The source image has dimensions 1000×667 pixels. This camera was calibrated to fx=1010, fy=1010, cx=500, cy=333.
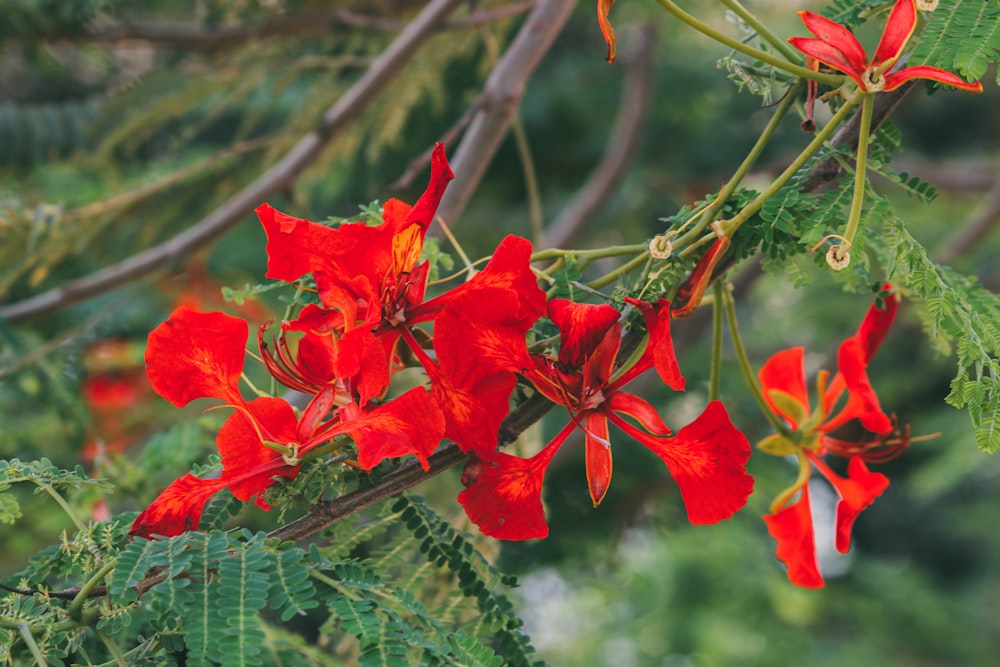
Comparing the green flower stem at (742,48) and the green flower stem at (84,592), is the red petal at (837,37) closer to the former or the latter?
the green flower stem at (742,48)

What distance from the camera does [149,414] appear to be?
7.79 ft

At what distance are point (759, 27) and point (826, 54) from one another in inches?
2.7

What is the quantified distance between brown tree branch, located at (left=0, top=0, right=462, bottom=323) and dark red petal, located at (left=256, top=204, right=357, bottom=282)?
0.98 m

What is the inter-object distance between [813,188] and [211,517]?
48 cm

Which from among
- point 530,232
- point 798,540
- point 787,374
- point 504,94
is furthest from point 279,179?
point 530,232

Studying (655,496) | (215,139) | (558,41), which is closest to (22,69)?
(215,139)

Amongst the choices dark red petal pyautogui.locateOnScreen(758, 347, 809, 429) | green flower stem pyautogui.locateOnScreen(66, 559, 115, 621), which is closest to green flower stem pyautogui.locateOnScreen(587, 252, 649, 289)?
dark red petal pyautogui.locateOnScreen(758, 347, 809, 429)

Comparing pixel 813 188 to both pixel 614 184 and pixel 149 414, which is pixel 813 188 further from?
pixel 149 414

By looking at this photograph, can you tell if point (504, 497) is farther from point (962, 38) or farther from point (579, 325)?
point (962, 38)

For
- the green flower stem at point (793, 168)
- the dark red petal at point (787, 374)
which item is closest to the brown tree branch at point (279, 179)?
the dark red petal at point (787, 374)

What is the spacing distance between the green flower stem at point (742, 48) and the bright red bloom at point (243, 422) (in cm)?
28

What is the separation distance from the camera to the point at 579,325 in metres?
0.65

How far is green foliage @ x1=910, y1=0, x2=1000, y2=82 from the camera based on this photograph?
63 cm

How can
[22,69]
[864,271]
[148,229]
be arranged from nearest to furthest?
[864,271]
[148,229]
[22,69]
